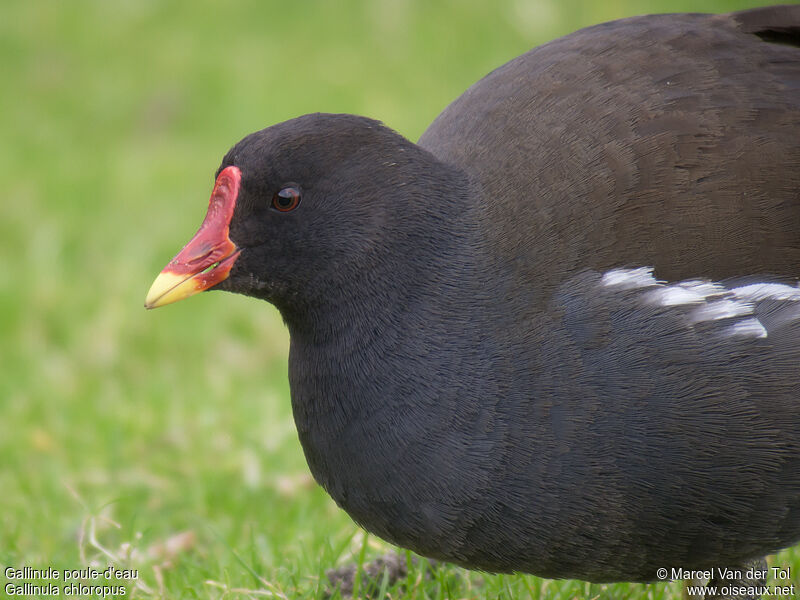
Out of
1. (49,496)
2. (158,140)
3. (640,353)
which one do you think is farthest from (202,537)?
(158,140)

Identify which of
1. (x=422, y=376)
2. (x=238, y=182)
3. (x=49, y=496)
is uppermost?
(x=238, y=182)

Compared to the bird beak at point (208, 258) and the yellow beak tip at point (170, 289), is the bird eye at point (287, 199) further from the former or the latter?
the yellow beak tip at point (170, 289)

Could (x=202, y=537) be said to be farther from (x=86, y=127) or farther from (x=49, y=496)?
(x=86, y=127)

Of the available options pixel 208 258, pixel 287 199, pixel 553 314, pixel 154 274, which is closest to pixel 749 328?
pixel 553 314

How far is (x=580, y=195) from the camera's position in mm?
2752

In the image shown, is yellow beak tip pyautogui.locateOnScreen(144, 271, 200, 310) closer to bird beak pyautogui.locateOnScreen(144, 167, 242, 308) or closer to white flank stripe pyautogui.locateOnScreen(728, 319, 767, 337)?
bird beak pyautogui.locateOnScreen(144, 167, 242, 308)

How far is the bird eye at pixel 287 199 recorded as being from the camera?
279 centimetres

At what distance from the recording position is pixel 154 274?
19.4 feet

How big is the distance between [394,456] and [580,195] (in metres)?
0.77

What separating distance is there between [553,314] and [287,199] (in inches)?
27.7

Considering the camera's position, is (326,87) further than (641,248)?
Yes

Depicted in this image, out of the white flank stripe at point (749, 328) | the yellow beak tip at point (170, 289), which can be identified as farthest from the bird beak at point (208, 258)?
the white flank stripe at point (749, 328)

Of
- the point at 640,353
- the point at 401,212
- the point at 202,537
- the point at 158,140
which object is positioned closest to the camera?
the point at 640,353
